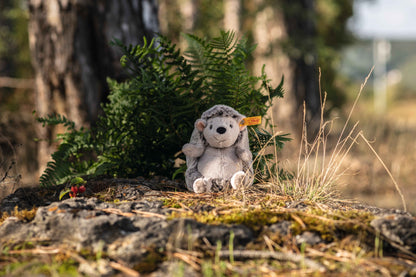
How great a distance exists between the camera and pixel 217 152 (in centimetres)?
277

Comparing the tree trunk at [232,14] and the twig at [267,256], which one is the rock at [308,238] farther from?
the tree trunk at [232,14]

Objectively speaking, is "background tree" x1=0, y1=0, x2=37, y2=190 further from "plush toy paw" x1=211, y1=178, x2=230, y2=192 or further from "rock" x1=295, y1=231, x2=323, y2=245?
"rock" x1=295, y1=231, x2=323, y2=245

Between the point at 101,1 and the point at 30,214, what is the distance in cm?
271

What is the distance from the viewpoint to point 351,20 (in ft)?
46.6

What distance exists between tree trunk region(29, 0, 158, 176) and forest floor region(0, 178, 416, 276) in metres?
2.08

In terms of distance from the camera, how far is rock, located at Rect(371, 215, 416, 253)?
6.11 ft

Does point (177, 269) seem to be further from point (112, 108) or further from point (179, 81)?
point (112, 108)

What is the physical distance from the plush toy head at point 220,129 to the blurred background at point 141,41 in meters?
0.58

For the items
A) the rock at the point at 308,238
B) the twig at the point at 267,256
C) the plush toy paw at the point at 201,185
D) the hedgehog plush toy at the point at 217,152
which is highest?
the hedgehog plush toy at the point at 217,152

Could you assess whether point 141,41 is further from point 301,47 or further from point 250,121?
point 301,47

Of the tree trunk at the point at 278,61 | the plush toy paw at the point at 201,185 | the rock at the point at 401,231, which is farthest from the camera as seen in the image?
the tree trunk at the point at 278,61

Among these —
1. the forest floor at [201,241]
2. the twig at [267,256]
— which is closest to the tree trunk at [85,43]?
the forest floor at [201,241]

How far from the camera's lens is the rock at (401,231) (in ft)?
6.11

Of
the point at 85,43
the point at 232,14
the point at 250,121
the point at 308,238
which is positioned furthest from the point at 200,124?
the point at 232,14
